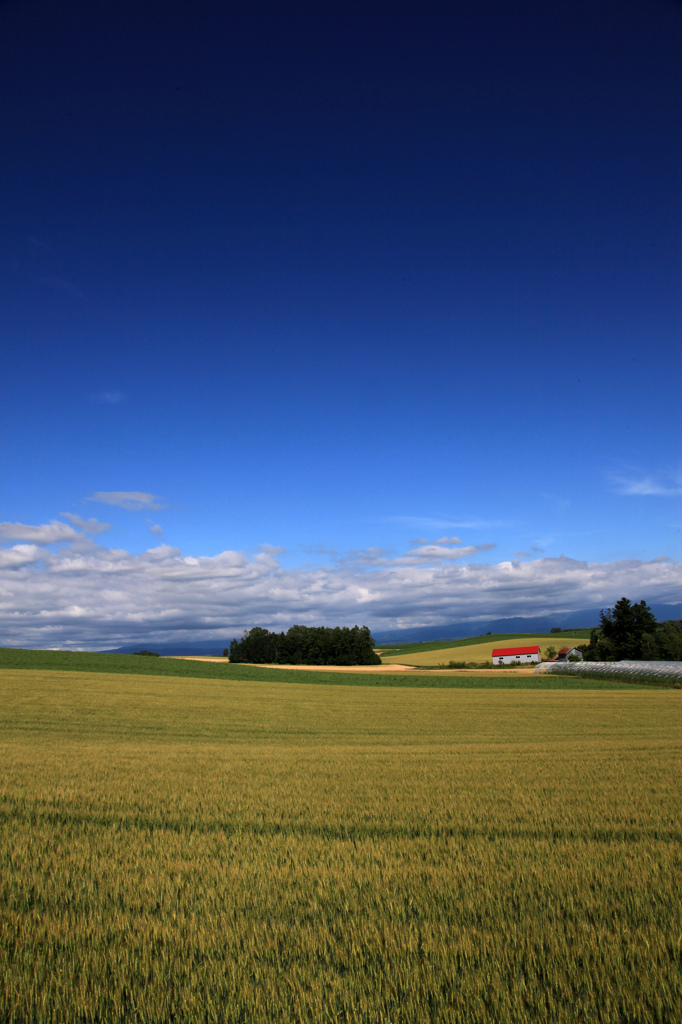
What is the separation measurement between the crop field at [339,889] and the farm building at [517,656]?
109299 mm

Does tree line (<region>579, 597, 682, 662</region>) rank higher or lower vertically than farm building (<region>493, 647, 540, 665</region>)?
higher

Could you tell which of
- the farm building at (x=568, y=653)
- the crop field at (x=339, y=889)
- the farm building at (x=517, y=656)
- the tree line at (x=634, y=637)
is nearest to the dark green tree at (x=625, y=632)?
the tree line at (x=634, y=637)

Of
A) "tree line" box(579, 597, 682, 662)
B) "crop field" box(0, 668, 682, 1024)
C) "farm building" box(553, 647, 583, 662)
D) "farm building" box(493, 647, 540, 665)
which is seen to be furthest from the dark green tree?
"crop field" box(0, 668, 682, 1024)

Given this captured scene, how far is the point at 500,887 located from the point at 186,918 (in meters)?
2.92

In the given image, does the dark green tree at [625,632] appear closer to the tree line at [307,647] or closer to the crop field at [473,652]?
the crop field at [473,652]

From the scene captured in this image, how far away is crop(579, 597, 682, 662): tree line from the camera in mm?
85750

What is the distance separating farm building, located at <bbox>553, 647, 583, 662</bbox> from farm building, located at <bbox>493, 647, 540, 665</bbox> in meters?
4.50

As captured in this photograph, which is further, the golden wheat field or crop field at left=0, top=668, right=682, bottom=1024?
Answer: the golden wheat field

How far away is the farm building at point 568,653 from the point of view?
107812 mm

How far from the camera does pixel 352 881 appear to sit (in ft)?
18.1

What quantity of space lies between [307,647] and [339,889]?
4660 inches

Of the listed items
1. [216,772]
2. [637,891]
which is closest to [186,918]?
[637,891]

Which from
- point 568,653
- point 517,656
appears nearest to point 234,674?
point 517,656

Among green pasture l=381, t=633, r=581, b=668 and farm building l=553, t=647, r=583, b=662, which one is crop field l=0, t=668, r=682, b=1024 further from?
green pasture l=381, t=633, r=581, b=668
